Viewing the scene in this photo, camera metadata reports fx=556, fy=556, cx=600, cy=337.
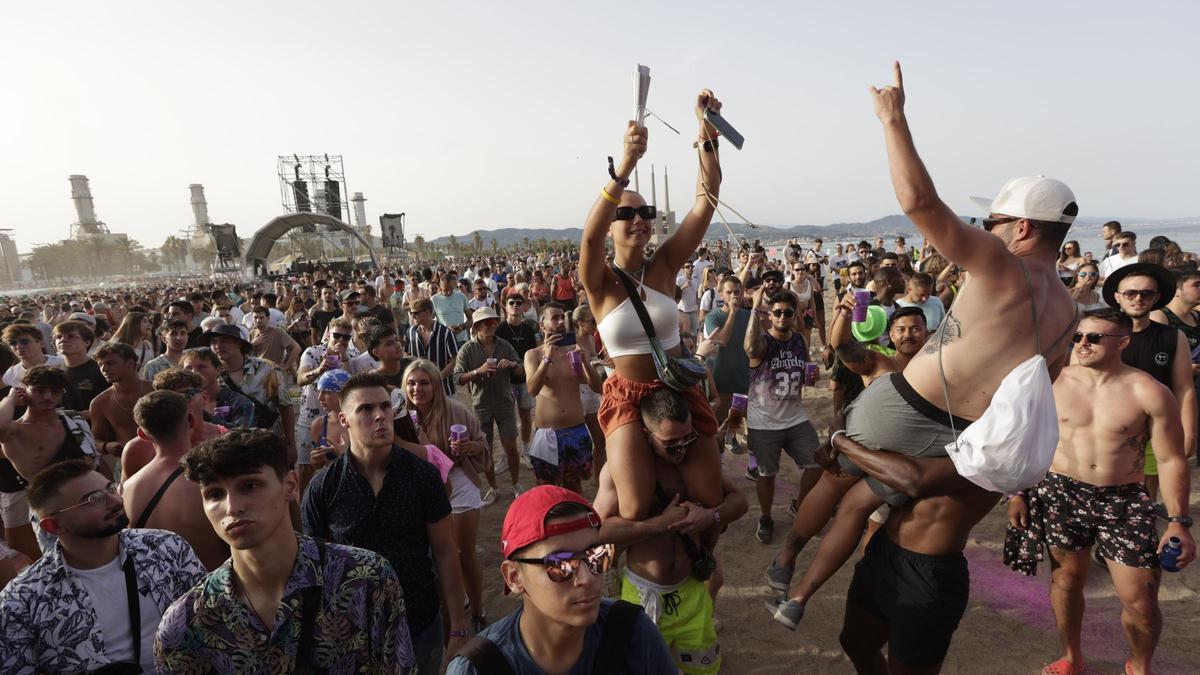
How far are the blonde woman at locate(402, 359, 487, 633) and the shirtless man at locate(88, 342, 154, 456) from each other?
2.32 meters

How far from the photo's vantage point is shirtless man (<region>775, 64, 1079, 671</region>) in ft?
6.28

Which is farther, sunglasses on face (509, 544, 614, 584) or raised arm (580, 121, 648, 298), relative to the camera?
raised arm (580, 121, 648, 298)

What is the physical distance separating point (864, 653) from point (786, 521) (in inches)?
104

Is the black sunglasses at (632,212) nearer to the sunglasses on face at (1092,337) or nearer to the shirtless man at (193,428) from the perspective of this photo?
the sunglasses on face at (1092,337)

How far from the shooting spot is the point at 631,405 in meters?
2.47

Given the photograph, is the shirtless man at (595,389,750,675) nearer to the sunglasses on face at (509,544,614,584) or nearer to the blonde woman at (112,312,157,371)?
the sunglasses on face at (509,544,614,584)

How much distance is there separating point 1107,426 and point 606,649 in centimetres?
323

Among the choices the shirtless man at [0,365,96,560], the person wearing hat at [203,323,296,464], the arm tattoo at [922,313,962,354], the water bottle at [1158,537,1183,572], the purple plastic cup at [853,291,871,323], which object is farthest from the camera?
the person wearing hat at [203,323,296,464]

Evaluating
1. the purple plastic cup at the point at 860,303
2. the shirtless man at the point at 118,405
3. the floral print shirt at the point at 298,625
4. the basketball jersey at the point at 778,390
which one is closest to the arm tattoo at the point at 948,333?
the purple plastic cup at the point at 860,303

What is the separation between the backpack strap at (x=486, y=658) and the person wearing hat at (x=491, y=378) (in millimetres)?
4127

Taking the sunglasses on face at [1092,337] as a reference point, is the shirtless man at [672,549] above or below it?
below

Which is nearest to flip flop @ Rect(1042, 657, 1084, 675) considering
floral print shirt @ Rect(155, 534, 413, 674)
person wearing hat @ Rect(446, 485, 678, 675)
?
person wearing hat @ Rect(446, 485, 678, 675)

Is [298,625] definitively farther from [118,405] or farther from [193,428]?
[118,405]

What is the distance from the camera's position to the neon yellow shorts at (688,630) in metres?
2.55
